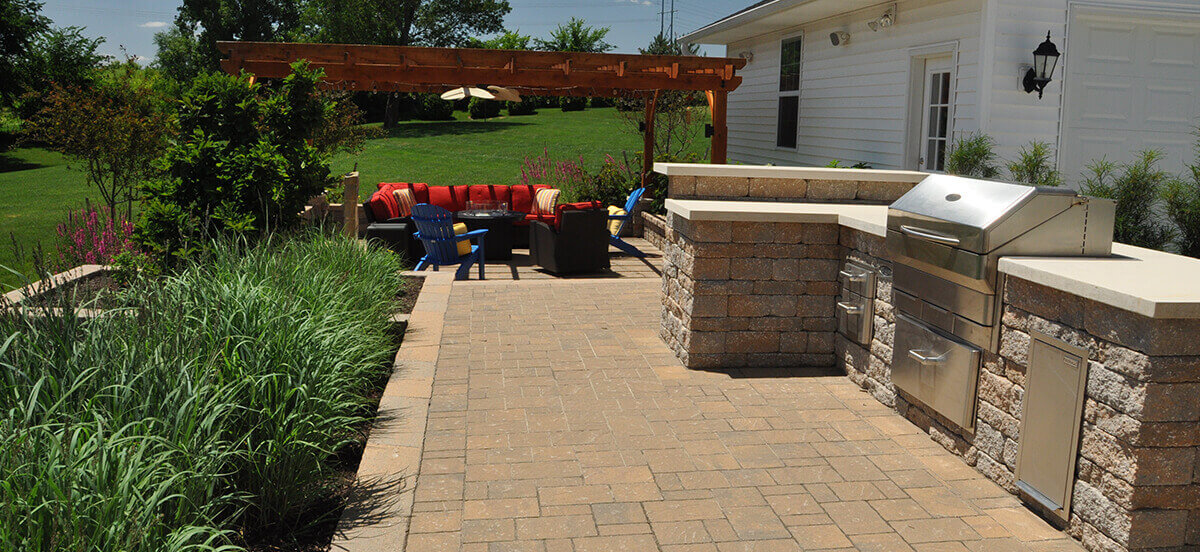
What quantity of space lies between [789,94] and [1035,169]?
600cm

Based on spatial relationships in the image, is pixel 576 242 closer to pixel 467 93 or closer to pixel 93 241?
pixel 467 93

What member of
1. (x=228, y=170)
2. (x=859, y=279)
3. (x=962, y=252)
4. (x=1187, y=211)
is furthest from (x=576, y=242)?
(x=962, y=252)

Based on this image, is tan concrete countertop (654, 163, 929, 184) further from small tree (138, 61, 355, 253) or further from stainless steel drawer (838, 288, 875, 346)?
small tree (138, 61, 355, 253)

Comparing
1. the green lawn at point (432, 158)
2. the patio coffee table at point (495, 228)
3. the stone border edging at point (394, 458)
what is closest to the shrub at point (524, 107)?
the green lawn at point (432, 158)

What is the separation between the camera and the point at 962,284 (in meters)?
4.17

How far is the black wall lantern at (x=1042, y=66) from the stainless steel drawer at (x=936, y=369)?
17.6 feet

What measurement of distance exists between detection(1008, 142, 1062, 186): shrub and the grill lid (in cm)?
479

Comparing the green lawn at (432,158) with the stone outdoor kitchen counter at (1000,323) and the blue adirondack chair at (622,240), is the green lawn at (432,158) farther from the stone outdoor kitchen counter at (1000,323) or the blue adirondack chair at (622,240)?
the stone outdoor kitchen counter at (1000,323)

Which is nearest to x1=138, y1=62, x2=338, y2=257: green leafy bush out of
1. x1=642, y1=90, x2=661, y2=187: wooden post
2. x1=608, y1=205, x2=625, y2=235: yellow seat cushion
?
x1=608, y1=205, x2=625, y2=235: yellow seat cushion

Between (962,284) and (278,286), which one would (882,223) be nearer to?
(962,284)

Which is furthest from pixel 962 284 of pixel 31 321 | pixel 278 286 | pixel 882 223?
pixel 31 321

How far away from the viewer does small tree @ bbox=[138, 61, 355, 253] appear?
22.1 ft

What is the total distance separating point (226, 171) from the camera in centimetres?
697

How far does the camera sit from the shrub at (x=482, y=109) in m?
42.6
